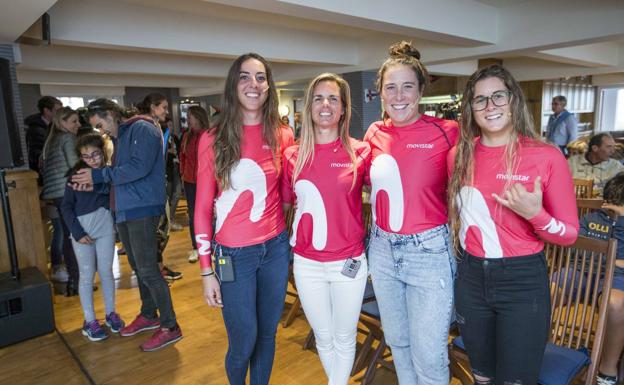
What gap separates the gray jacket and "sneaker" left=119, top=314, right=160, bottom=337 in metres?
1.24

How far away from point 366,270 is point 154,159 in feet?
4.55

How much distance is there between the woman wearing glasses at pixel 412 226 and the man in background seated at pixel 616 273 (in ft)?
3.32

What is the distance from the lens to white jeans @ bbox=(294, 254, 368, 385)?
1.55 m

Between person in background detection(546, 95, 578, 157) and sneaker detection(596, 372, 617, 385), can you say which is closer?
sneaker detection(596, 372, 617, 385)

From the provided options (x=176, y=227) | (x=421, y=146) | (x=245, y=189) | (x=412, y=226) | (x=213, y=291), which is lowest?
(x=176, y=227)

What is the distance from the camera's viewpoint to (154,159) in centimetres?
233

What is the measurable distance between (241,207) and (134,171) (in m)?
0.99

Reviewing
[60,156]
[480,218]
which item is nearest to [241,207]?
[480,218]

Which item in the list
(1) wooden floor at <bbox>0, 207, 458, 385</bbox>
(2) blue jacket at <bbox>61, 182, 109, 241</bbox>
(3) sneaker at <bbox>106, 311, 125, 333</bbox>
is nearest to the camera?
(1) wooden floor at <bbox>0, 207, 458, 385</bbox>

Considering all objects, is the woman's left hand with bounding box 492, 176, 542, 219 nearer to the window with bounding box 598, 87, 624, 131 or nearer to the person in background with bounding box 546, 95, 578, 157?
the person in background with bounding box 546, 95, 578, 157

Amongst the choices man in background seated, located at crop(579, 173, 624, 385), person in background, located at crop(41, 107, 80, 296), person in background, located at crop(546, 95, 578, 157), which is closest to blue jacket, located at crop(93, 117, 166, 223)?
person in background, located at crop(41, 107, 80, 296)

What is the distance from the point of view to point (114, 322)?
271 centimetres

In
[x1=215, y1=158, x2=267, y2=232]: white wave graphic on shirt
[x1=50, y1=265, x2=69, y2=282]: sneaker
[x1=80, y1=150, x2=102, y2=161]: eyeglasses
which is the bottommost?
[x1=50, y1=265, x2=69, y2=282]: sneaker

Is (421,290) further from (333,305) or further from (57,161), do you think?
(57,161)
